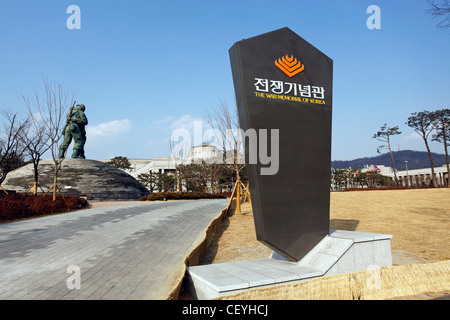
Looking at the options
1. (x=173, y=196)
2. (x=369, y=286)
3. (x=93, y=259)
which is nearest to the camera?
(x=369, y=286)

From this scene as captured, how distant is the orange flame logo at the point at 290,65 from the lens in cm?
523

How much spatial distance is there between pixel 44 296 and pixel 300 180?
4.10m

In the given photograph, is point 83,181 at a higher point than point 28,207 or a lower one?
higher

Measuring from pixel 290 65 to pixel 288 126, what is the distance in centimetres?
113

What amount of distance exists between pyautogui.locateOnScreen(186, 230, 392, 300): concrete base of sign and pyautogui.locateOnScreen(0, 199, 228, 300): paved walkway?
52 centimetres

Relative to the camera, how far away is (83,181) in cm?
2647

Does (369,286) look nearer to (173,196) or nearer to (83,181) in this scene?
(173,196)

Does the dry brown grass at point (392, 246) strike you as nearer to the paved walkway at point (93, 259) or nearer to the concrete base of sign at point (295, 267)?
the concrete base of sign at point (295, 267)

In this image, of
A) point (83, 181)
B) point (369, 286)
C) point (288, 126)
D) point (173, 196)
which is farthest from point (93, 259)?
point (83, 181)

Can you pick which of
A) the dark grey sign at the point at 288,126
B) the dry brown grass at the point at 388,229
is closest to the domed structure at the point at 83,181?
the dry brown grass at the point at 388,229

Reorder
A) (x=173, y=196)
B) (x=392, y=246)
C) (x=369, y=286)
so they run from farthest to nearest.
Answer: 1. (x=173, y=196)
2. (x=392, y=246)
3. (x=369, y=286)

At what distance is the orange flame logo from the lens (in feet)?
17.1

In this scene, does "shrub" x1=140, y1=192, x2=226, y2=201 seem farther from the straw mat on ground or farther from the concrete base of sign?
the straw mat on ground
